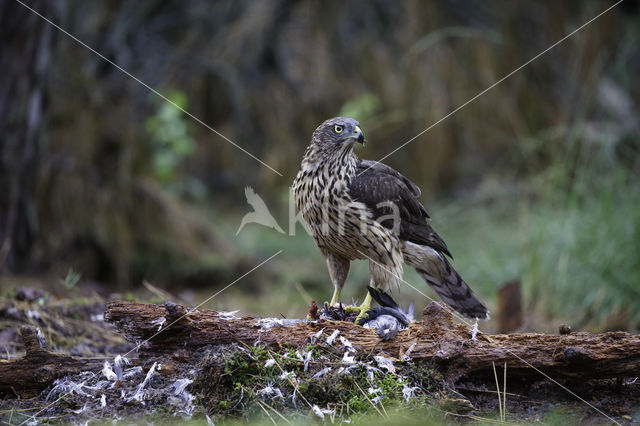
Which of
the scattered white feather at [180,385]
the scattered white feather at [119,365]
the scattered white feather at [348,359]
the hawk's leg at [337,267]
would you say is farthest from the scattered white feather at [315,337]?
the hawk's leg at [337,267]

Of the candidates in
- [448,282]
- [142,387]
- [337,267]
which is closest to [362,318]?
[337,267]

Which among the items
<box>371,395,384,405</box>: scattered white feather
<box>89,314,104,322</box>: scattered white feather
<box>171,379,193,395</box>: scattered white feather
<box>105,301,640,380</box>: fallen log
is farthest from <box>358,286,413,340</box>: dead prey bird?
<box>89,314,104,322</box>: scattered white feather

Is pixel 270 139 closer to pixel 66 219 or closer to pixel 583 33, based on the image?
pixel 66 219

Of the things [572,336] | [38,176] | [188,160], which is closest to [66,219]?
[38,176]

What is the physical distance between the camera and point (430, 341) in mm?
2555

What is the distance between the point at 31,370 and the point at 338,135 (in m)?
2.02

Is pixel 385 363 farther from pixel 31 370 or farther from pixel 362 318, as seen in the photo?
pixel 31 370

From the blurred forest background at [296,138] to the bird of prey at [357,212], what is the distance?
3.99 ft

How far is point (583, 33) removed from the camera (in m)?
7.71

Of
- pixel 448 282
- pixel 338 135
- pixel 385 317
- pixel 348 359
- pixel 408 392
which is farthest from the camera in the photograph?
pixel 448 282

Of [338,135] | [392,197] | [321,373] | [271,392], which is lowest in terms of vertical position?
[271,392]

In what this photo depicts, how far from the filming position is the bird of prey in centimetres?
355

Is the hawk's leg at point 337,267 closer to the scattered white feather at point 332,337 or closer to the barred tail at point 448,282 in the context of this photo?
the barred tail at point 448,282

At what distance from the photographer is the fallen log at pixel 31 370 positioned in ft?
8.22
